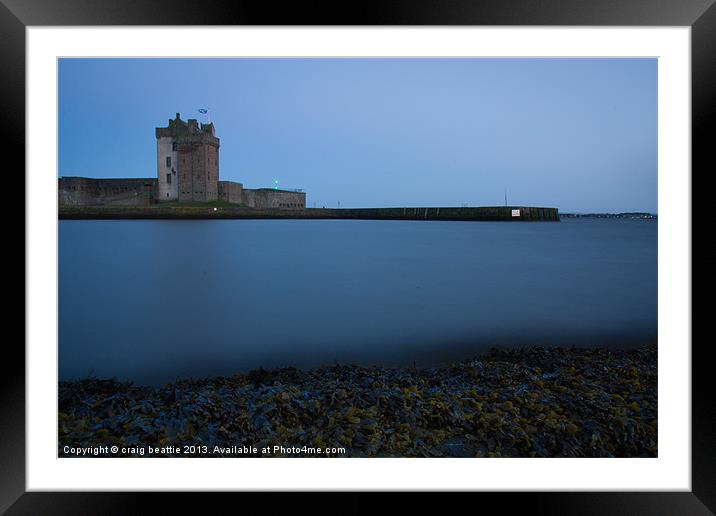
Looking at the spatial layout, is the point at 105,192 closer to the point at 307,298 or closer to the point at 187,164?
the point at 187,164

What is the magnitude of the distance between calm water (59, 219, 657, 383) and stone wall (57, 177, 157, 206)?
27cm

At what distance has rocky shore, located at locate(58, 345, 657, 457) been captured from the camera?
1.98m

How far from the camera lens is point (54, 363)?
168 cm

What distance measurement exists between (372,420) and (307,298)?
7.93 feet

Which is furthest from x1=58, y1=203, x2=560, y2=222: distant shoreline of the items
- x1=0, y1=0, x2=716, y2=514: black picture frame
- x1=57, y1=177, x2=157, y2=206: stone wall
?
x1=0, y1=0, x2=716, y2=514: black picture frame

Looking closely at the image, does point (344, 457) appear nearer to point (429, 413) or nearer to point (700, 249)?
point (429, 413)

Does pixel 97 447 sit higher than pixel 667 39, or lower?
lower

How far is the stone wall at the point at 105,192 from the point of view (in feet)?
14.2

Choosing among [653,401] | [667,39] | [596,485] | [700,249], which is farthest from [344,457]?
[667,39]

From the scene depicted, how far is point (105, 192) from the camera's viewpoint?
4.55 m

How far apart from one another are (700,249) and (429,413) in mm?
1393

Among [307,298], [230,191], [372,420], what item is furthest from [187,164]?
[372,420]

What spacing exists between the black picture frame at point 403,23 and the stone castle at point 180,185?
309 centimetres

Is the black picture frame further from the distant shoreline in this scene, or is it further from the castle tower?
the castle tower
